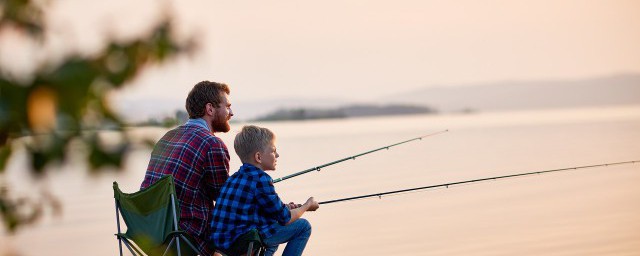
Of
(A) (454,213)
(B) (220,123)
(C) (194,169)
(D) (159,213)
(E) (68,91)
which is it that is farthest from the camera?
(A) (454,213)

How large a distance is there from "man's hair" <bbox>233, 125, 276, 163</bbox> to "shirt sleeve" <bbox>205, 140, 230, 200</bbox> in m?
0.11

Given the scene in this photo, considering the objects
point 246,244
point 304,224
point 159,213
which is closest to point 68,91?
point 159,213

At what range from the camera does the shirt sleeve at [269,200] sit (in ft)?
12.1

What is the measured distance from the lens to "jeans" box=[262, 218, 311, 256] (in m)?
3.86

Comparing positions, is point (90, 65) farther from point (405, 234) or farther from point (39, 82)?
point (405, 234)

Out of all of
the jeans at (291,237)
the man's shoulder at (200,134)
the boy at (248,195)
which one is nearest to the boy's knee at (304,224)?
the jeans at (291,237)

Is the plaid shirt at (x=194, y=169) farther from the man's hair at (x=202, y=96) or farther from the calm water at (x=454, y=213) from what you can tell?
the calm water at (x=454, y=213)

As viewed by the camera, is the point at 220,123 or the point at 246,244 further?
the point at 220,123

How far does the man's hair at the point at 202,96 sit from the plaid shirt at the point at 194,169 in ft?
0.16

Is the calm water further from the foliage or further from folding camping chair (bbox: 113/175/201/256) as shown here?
the foliage

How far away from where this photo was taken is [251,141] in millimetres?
3686

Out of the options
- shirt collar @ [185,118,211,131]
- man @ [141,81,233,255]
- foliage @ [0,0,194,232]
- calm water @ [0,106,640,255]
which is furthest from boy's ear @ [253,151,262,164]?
foliage @ [0,0,194,232]

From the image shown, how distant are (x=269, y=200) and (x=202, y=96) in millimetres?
459

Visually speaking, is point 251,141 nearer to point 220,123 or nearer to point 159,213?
point 220,123
